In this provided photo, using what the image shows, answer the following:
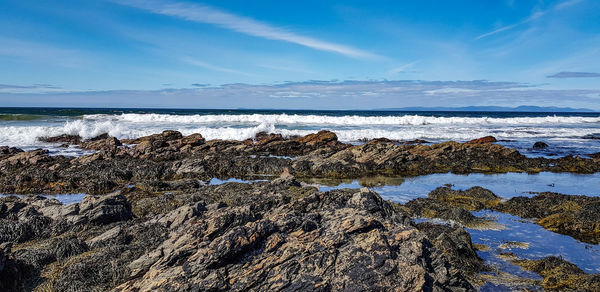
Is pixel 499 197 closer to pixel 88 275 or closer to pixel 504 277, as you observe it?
pixel 504 277

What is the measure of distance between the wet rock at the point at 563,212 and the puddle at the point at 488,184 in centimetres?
141

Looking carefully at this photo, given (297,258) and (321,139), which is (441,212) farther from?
(321,139)

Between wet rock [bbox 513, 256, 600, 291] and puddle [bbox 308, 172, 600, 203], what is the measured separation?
5275 mm

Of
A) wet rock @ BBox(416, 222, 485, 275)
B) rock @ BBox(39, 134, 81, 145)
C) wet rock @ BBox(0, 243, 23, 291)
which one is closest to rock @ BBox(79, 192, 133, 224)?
wet rock @ BBox(0, 243, 23, 291)

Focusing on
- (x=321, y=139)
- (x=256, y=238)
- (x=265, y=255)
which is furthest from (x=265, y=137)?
(x=265, y=255)

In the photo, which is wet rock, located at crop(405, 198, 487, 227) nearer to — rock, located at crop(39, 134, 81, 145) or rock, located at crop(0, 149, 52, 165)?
rock, located at crop(0, 149, 52, 165)

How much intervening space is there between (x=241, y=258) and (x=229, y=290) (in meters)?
0.46

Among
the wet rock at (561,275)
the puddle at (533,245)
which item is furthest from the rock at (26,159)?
the wet rock at (561,275)

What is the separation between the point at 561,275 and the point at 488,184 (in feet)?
31.8

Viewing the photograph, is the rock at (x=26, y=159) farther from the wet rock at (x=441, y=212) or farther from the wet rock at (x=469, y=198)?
the wet rock at (x=469, y=198)

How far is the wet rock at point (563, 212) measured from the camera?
30.1 ft

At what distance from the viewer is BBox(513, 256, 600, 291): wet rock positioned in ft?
19.5

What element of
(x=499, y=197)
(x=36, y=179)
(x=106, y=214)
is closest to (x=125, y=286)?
(x=106, y=214)

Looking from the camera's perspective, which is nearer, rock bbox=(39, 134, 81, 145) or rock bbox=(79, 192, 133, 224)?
rock bbox=(79, 192, 133, 224)
